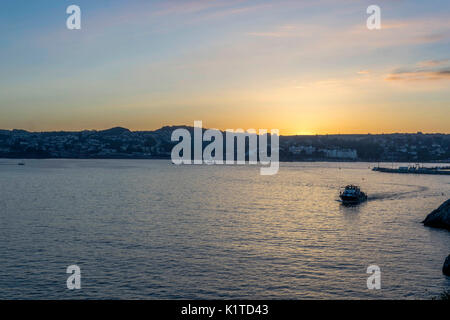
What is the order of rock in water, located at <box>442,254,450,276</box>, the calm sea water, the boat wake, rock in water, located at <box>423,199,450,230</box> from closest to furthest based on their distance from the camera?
the calm sea water
rock in water, located at <box>442,254,450,276</box>
rock in water, located at <box>423,199,450,230</box>
the boat wake

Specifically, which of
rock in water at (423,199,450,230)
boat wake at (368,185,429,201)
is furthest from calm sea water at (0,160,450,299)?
boat wake at (368,185,429,201)

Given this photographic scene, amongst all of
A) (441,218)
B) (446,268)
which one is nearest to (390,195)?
(441,218)

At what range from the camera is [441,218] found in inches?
2000

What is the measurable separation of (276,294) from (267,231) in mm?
22295

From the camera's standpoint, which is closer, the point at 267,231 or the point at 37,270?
the point at 37,270

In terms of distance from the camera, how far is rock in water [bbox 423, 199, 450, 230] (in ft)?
166

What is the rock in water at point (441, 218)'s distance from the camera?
50.5 meters

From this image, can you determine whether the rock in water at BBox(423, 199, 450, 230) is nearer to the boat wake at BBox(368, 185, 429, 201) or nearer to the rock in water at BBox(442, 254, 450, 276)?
the rock in water at BBox(442, 254, 450, 276)

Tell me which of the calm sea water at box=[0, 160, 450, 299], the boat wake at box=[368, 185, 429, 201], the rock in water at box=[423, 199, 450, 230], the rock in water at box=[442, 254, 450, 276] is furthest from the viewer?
the boat wake at box=[368, 185, 429, 201]

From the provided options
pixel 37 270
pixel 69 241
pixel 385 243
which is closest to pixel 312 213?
pixel 385 243

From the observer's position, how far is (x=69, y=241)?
4128 cm
